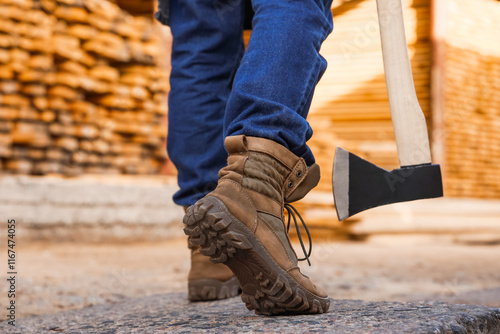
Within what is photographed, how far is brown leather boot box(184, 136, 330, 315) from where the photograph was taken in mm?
845

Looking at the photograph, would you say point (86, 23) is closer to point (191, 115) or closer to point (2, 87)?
point (2, 87)

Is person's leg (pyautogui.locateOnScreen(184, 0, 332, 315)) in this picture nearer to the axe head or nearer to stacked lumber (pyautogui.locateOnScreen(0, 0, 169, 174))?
the axe head

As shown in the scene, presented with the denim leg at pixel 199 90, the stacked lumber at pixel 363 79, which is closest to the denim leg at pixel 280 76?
the denim leg at pixel 199 90

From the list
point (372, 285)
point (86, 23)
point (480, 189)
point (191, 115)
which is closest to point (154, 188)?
point (86, 23)

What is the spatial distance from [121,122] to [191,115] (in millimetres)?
3036

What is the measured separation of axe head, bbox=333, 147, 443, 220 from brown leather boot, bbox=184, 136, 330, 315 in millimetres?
90

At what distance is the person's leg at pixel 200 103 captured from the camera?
1.23 m

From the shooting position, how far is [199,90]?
1.26 metres

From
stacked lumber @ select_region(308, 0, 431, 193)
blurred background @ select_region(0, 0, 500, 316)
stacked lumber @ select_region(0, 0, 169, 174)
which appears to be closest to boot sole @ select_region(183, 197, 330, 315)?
blurred background @ select_region(0, 0, 500, 316)

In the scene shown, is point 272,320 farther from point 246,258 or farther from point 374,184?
point 374,184

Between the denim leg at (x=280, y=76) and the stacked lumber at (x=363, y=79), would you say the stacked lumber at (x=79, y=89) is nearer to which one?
the stacked lumber at (x=363, y=79)

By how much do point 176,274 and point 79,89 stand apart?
2.17m

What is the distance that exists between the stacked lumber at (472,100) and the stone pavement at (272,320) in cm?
455

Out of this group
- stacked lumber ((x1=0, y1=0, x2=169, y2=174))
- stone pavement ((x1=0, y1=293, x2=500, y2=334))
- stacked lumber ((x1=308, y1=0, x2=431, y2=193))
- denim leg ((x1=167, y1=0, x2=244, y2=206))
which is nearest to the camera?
stone pavement ((x1=0, y1=293, x2=500, y2=334))
